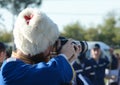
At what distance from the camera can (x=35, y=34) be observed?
7.97 ft

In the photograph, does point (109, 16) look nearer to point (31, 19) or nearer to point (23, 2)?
point (23, 2)

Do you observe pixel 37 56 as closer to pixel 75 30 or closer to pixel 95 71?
pixel 95 71

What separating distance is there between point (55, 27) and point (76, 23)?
86528 millimetres

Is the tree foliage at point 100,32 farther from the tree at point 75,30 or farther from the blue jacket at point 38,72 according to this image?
the blue jacket at point 38,72

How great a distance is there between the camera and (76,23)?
88.9 meters

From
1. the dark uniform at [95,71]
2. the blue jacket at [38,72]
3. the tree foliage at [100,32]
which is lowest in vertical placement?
the tree foliage at [100,32]

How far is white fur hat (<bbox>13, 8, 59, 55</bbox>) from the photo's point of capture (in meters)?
2.43

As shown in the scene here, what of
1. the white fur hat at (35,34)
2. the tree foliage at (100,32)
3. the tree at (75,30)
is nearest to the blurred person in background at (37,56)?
the white fur hat at (35,34)

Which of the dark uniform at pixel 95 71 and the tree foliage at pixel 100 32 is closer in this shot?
the dark uniform at pixel 95 71

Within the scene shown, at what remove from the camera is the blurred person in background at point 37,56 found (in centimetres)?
239

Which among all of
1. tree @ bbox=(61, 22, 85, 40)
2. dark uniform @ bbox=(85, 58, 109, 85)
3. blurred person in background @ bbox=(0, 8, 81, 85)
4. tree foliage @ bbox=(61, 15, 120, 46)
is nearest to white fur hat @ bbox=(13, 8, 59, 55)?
blurred person in background @ bbox=(0, 8, 81, 85)

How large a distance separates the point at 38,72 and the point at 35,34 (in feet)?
0.67

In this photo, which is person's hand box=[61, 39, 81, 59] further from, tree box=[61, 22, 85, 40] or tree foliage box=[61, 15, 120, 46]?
tree box=[61, 22, 85, 40]

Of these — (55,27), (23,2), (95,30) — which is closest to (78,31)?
(95,30)
